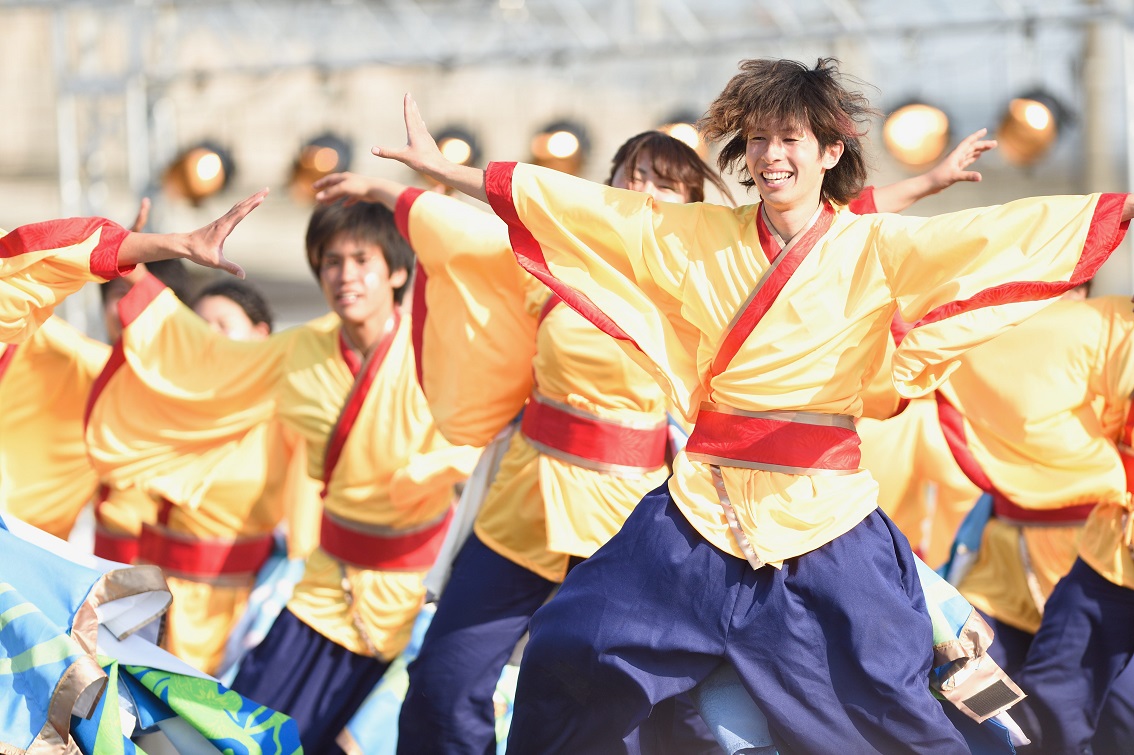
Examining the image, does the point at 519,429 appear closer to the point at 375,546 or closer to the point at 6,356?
the point at 375,546

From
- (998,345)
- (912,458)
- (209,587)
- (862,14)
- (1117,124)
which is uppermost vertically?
(862,14)

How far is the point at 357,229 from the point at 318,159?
11.5 feet

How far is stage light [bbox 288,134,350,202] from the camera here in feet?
22.8

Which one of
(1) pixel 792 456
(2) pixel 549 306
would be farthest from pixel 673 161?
(1) pixel 792 456

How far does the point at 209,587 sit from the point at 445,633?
4.18 ft

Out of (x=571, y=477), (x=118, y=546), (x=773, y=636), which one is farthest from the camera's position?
(x=118, y=546)

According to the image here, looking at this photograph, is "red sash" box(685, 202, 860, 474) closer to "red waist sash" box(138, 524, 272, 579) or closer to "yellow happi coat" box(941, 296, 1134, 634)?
"yellow happi coat" box(941, 296, 1134, 634)

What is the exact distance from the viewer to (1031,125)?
5.99 meters

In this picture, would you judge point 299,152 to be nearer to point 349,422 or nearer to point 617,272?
point 349,422

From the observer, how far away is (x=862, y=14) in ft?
20.9

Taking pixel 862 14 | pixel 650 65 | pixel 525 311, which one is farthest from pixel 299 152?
pixel 525 311

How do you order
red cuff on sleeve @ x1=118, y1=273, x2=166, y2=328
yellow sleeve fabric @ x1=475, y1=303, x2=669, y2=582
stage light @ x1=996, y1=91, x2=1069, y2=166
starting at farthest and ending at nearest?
1. stage light @ x1=996, y1=91, x2=1069, y2=166
2. red cuff on sleeve @ x1=118, y1=273, x2=166, y2=328
3. yellow sleeve fabric @ x1=475, y1=303, x2=669, y2=582

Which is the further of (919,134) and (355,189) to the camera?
(919,134)

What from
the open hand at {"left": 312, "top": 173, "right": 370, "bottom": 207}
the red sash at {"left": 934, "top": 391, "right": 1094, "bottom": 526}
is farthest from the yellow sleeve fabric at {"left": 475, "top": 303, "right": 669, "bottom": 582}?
the red sash at {"left": 934, "top": 391, "right": 1094, "bottom": 526}
